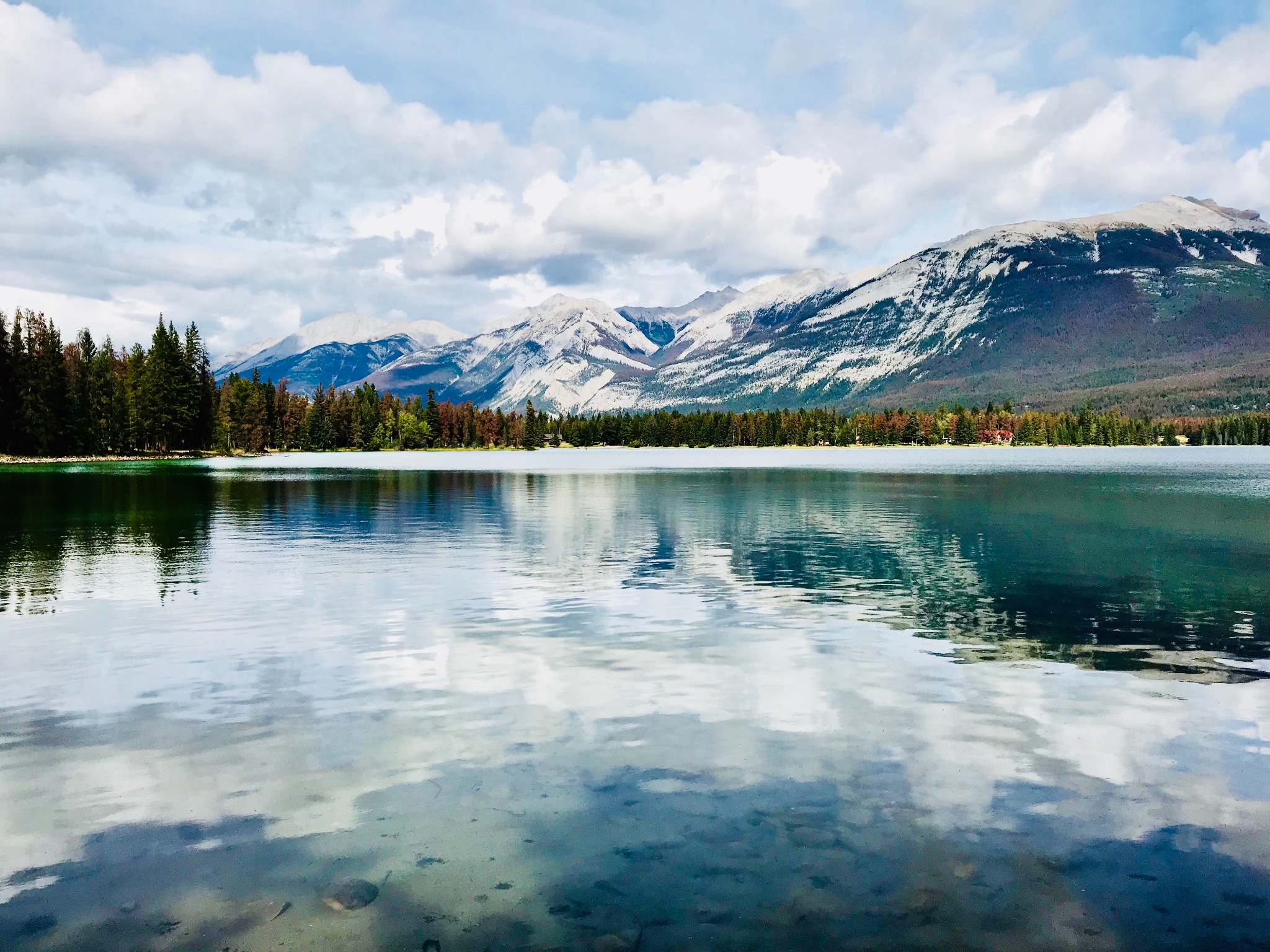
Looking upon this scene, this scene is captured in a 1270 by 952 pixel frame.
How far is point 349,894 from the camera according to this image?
11141mm

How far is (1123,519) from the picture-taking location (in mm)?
63781

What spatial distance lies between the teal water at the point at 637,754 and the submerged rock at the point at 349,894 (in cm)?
17

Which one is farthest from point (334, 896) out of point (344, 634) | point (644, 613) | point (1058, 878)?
point (644, 613)

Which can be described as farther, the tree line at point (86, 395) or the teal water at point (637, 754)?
the tree line at point (86, 395)

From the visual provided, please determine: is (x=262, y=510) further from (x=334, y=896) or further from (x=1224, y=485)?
(x=1224, y=485)

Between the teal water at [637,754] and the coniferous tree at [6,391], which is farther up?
the coniferous tree at [6,391]

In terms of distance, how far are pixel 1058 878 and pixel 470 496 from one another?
8258cm

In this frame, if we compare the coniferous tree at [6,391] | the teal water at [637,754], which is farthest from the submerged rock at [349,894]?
the coniferous tree at [6,391]

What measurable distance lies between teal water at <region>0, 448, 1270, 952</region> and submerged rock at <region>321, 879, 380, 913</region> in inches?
6.8

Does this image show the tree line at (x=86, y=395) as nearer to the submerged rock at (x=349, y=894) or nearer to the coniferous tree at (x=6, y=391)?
the coniferous tree at (x=6, y=391)

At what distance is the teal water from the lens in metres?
10.9

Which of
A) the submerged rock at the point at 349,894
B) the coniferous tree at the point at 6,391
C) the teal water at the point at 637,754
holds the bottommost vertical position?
the teal water at the point at 637,754

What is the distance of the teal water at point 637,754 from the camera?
1087cm

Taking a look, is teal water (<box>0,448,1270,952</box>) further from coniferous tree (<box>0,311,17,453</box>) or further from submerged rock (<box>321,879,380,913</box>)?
coniferous tree (<box>0,311,17,453</box>)
